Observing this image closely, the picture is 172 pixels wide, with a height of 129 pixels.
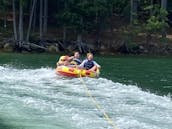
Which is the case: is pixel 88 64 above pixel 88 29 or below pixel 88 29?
above

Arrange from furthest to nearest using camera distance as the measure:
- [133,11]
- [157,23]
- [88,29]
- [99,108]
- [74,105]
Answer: [133,11], [88,29], [157,23], [74,105], [99,108]

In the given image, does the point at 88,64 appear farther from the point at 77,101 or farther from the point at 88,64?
the point at 77,101

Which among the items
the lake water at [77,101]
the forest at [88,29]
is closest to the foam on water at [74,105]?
the lake water at [77,101]

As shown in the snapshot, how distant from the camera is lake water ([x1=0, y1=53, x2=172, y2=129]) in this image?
15.0 meters

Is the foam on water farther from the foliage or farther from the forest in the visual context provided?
the foliage

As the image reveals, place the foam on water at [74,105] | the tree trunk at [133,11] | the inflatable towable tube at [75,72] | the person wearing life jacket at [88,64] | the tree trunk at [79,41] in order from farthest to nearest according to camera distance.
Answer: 1. the tree trunk at [133,11]
2. the tree trunk at [79,41]
3. the person wearing life jacket at [88,64]
4. the inflatable towable tube at [75,72]
5. the foam on water at [74,105]

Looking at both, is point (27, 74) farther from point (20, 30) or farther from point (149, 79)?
Answer: point (20, 30)

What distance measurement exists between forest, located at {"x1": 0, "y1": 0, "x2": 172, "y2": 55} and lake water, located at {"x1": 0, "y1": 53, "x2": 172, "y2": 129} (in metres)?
17.5

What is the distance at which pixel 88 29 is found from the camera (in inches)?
1873

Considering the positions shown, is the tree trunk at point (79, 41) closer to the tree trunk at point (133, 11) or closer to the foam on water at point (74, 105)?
the tree trunk at point (133, 11)

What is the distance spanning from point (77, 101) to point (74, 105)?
88 centimetres

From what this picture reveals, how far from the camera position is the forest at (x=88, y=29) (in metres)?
46.2

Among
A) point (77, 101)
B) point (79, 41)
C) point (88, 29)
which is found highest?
point (77, 101)

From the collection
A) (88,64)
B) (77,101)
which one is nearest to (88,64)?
(88,64)
